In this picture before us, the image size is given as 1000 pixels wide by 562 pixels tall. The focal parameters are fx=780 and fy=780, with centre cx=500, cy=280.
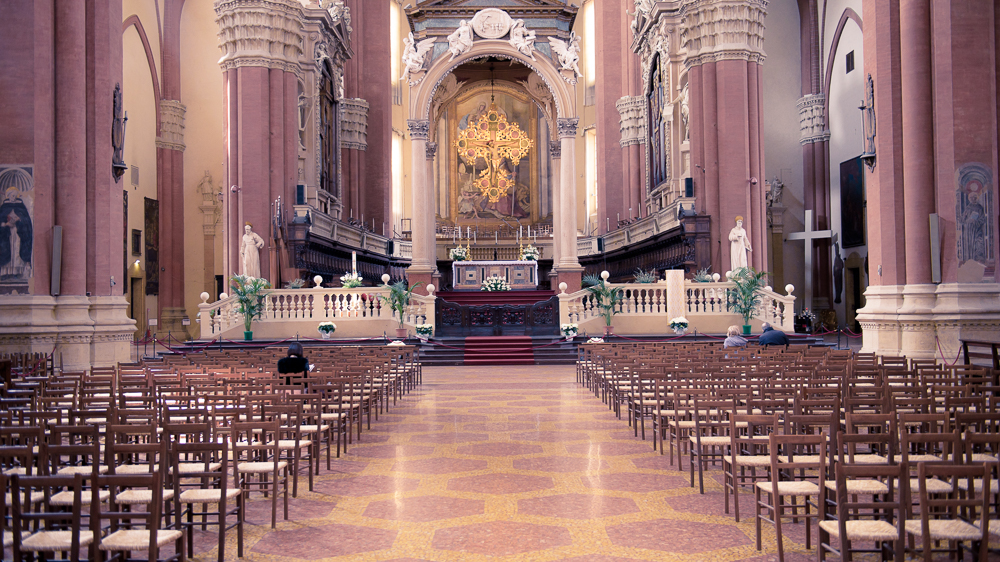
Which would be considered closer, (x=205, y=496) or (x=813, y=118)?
(x=205, y=496)

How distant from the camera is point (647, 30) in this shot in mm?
28750

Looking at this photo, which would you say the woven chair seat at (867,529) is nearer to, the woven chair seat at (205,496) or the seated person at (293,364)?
the woven chair seat at (205,496)

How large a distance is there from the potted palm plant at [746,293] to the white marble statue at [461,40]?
45.5ft

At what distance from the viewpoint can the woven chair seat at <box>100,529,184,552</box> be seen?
4.02 m

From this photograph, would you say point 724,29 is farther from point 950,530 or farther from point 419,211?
point 950,530

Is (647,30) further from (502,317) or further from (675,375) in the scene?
(675,375)

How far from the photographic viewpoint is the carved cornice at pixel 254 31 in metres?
23.2

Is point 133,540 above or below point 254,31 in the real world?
below

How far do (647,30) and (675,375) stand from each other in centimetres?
2232

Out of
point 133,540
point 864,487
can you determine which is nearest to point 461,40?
point 864,487

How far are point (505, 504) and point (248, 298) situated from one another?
15.9 metres

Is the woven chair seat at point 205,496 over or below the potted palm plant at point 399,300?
below

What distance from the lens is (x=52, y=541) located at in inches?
160

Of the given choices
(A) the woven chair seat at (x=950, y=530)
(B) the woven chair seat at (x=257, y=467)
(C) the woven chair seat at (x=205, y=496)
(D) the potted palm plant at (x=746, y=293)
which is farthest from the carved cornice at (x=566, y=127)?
(A) the woven chair seat at (x=950, y=530)
